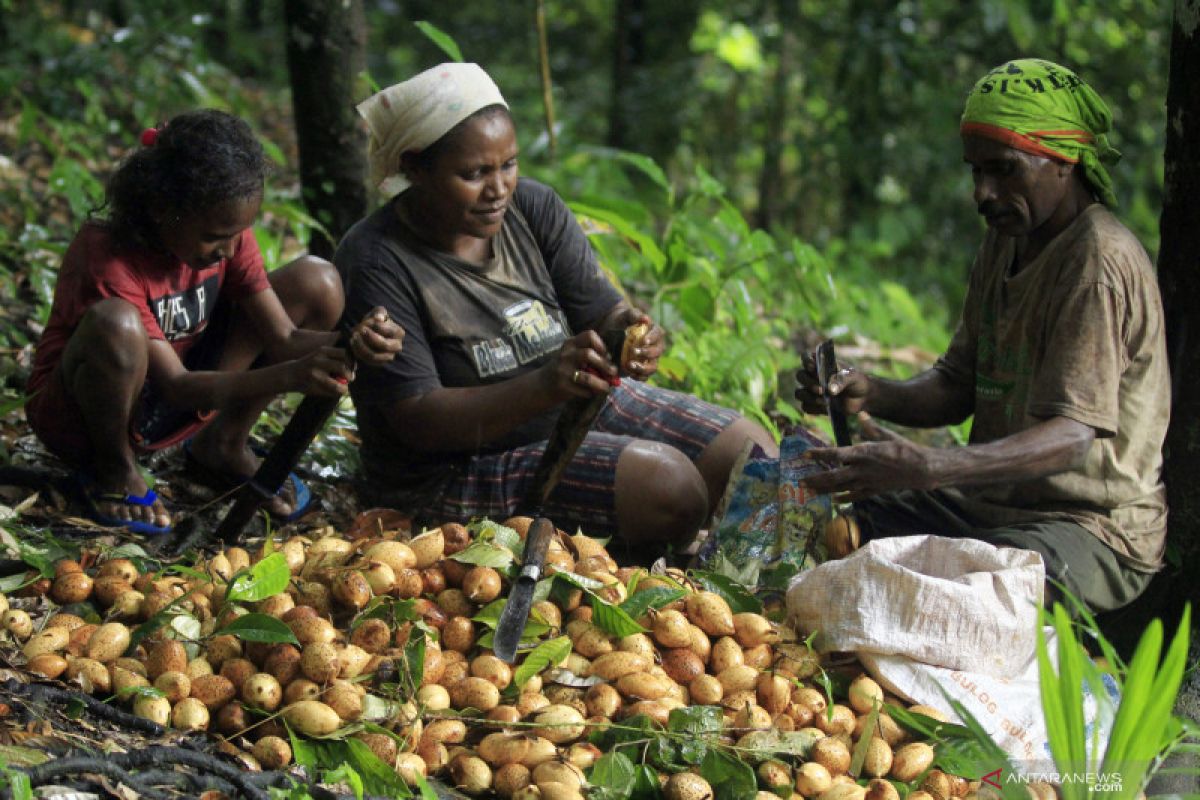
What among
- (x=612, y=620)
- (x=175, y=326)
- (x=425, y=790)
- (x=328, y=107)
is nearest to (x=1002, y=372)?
(x=612, y=620)

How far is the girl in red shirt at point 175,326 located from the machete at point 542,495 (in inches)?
17.5

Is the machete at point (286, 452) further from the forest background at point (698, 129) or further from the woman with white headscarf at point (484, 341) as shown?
the forest background at point (698, 129)

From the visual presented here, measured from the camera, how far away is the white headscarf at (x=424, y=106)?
2.82 metres

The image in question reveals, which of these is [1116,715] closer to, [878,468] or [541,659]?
[878,468]

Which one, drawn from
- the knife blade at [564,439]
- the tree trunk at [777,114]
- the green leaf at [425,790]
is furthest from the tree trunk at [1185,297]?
the tree trunk at [777,114]

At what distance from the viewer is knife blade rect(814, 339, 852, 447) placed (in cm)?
280

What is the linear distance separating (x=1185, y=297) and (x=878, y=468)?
903 mm

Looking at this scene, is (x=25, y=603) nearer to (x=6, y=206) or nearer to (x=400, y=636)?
(x=400, y=636)

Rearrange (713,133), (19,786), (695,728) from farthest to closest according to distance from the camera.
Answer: (713,133)
(695,728)
(19,786)

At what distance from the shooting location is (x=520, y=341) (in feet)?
10.1

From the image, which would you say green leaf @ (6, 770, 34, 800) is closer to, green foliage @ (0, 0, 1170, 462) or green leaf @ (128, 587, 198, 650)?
green leaf @ (128, 587, 198, 650)

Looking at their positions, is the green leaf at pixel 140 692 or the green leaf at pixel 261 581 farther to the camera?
the green leaf at pixel 261 581

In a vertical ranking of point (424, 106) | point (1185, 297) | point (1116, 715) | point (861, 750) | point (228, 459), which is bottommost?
point (861, 750)

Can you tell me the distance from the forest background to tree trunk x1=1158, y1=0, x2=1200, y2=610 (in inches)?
4.0
